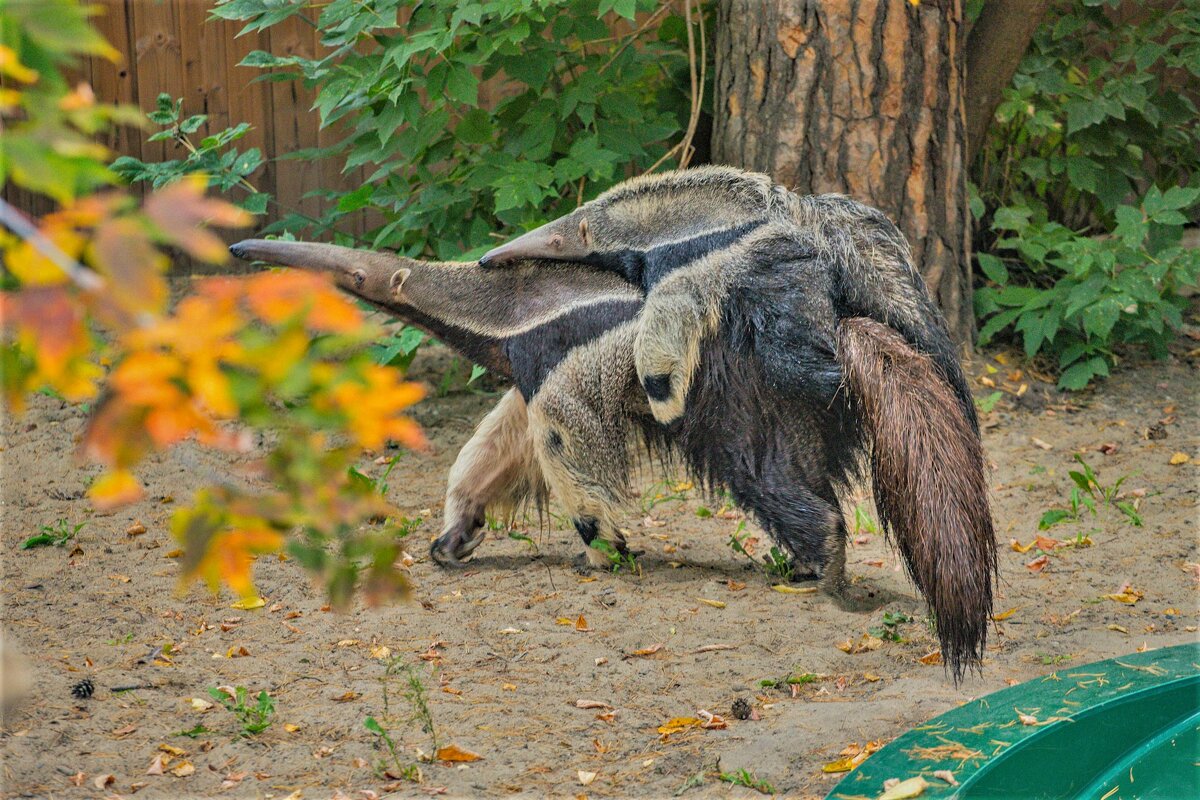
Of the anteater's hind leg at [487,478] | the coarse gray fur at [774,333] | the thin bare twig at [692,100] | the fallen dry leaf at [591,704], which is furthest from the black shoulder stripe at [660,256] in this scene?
the fallen dry leaf at [591,704]

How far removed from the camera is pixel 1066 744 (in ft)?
9.57

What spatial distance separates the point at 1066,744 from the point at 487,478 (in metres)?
2.58

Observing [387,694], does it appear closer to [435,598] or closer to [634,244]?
[435,598]

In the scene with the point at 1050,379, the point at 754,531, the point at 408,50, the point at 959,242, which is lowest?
the point at 754,531

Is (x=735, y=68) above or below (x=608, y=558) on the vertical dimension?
above

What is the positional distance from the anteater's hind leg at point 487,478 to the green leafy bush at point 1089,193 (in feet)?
9.92

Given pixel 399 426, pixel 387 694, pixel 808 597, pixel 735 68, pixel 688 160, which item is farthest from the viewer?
pixel 688 160

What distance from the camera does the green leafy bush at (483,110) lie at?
517 centimetres

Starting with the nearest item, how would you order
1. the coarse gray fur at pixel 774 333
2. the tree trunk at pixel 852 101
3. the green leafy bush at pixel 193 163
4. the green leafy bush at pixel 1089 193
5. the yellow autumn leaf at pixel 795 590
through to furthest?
the coarse gray fur at pixel 774 333 → the yellow autumn leaf at pixel 795 590 → the green leafy bush at pixel 193 163 → the tree trunk at pixel 852 101 → the green leafy bush at pixel 1089 193

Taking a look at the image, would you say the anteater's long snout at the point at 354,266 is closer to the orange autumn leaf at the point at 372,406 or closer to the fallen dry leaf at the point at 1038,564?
the fallen dry leaf at the point at 1038,564

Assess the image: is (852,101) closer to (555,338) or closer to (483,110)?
(483,110)

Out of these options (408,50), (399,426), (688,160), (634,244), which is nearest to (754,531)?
(634,244)

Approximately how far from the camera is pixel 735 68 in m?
5.87

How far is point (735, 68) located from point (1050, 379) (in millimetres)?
2601
